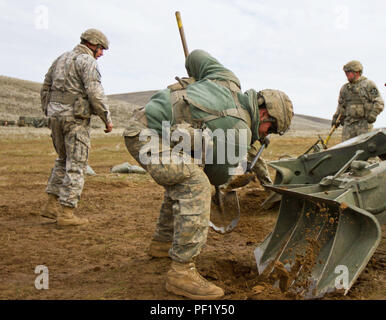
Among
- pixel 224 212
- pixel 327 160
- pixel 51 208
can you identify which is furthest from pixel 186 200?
pixel 51 208

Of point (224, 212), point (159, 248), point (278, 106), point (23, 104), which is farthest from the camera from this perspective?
point (23, 104)

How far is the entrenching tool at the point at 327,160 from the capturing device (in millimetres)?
4512

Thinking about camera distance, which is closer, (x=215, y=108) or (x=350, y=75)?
(x=215, y=108)

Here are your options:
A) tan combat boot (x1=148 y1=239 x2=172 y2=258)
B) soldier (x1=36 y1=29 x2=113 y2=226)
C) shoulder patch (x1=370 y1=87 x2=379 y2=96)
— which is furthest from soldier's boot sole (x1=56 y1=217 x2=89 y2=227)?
shoulder patch (x1=370 y1=87 x2=379 y2=96)

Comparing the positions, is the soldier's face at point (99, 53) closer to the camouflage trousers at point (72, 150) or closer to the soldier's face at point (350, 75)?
the camouflage trousers at point (72, 150)

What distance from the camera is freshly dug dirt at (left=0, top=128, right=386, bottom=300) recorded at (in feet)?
10.4

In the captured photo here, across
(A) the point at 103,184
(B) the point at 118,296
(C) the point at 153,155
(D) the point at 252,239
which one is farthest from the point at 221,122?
(A) the point at 103,184

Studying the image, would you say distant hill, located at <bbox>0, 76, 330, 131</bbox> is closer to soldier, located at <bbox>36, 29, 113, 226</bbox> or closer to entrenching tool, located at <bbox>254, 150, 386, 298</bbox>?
soldier, located at <bbox>36, 29, 113, 226</bbox>

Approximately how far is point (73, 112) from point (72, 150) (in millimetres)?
426

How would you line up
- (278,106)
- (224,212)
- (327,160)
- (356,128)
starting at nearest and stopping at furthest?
1. (278,106)
2. (224,212)
3. (327,160)
4. (356,128)

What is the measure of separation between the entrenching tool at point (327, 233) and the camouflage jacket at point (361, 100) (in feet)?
16.7

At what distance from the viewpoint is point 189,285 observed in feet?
9.77

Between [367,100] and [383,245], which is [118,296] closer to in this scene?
[383,245]

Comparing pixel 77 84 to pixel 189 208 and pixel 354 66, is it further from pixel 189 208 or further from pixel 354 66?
pixel 354 66
